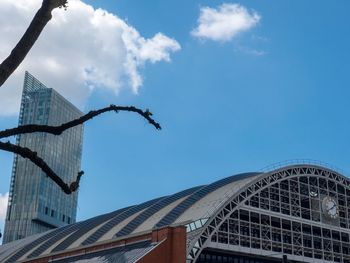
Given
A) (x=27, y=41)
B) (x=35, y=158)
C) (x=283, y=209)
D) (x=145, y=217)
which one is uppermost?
(x=283, y=209)

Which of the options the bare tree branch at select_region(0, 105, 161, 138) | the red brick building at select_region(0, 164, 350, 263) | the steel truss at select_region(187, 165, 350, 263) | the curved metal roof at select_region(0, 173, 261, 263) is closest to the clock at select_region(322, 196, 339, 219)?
the red brick building at select_region(0, 164, 350, 263)

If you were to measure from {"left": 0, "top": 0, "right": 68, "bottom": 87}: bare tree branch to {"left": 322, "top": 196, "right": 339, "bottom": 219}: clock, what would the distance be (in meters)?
63.6

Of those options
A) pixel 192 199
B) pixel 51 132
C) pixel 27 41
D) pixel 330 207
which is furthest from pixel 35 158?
pixel 330 207

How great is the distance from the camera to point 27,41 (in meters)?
7.60

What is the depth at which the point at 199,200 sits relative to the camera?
60.1 meters

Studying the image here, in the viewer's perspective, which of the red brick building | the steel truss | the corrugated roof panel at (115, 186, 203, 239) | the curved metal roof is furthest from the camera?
the corrugated roof panel at (115, 186, 203, 239)

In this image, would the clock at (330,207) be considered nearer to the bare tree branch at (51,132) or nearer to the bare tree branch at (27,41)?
the bare tree branch at (51,132)

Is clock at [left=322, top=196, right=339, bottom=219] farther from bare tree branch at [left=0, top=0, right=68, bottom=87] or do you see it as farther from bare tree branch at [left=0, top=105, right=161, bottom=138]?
bare tree branch at [left=0, top=0, right=68, bottom=87]

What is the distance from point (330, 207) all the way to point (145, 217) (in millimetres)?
21207

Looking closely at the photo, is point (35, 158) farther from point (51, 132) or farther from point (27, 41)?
point (27, 41)

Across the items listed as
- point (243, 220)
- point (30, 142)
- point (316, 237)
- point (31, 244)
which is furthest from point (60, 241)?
A: point (30, 142)

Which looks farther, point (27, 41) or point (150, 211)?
point (150, 211)

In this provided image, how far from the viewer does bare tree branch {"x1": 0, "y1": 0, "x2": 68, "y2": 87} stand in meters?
7.55

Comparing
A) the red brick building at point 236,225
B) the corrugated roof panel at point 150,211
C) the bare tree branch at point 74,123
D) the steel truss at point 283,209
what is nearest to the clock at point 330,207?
the red brick building at point 236,225
